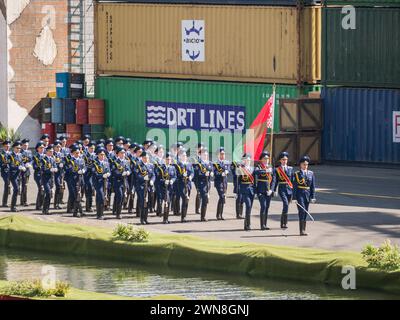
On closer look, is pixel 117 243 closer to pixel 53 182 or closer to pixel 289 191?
pixel 289 191

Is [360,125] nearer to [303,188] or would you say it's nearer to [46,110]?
[46,110]

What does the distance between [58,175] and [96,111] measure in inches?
699

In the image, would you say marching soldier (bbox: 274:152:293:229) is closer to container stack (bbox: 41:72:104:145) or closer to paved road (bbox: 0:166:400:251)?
paved road (bbox: 0:166:400:251)

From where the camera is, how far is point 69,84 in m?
54.9

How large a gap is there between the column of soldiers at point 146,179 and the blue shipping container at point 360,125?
11.1 metres

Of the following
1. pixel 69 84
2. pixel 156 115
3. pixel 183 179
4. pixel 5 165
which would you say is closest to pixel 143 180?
pixel 183 179

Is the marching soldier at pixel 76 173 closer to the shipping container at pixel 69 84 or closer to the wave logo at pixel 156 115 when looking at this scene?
the wave logo at pixel 156 115

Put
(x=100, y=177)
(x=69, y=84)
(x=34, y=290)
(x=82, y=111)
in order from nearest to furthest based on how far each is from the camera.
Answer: (x=34, y=290)
(x=100, y=177)
(x=82, y=111)
(x=69, y=84)

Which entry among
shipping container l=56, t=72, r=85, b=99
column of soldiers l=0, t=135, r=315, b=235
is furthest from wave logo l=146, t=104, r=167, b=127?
column of soldiers l=0, t=135, r=315, b=235

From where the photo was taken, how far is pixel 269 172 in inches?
1289

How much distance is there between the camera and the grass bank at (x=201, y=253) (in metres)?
26.5

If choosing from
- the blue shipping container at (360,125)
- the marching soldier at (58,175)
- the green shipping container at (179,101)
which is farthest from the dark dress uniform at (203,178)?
the green shipping container at (179,101)
